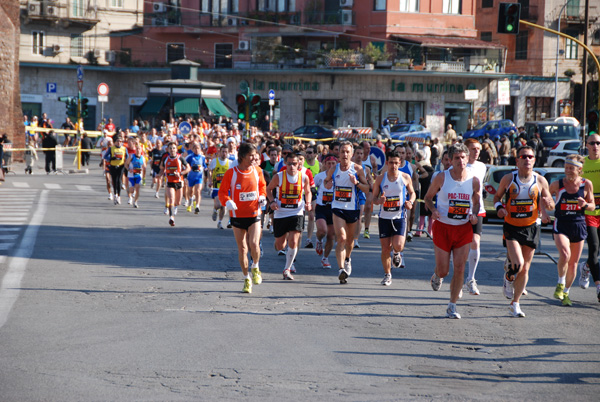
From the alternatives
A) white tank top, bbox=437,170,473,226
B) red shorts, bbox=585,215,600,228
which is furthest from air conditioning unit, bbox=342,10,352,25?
white tank top, bbox=437,170,473,226

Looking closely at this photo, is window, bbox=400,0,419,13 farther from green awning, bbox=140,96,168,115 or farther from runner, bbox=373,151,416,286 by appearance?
runner, bbox=373,151,416,286

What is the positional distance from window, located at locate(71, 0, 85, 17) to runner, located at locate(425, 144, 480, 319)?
58.1m

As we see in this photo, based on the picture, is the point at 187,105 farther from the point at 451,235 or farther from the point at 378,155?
the point at 451,235

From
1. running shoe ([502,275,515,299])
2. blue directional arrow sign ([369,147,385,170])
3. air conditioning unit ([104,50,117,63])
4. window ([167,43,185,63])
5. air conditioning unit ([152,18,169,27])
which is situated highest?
air conditioning unit ([152,18,169,27])

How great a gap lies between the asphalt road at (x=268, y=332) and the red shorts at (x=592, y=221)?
0.99 meters

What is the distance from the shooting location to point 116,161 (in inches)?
920

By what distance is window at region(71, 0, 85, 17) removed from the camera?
6322 cm

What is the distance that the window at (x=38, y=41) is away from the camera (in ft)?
204

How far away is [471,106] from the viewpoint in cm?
5700

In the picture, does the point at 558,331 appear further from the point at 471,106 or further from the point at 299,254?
the point at 471,106

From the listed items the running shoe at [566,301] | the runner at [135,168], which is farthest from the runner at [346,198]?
the runner at [135,168]

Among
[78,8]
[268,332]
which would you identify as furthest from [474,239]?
[78,8]

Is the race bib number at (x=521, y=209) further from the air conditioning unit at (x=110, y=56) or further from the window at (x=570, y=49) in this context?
the air conditioning unit at (x=110, y=56)

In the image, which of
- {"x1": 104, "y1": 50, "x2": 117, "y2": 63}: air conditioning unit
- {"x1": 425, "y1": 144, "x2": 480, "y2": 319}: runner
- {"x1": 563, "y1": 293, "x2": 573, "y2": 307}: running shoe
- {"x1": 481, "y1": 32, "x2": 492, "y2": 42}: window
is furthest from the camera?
{"x1": 481, "y1": 32, "x2": 492, "y2": 42}: window
